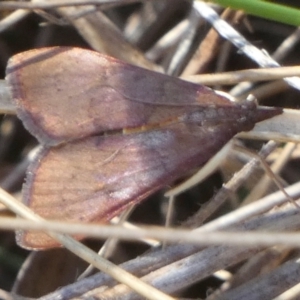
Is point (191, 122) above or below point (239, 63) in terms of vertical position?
below

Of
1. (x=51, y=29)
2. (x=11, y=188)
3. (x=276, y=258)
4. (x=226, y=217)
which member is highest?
(x=51, y=29)

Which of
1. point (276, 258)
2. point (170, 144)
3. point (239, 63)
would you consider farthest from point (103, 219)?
point (239, 63)

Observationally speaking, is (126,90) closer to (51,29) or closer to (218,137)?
(218,137)

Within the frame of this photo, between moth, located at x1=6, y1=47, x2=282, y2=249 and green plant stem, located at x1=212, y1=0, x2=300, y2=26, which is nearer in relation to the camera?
green plant stem, located at x1=212, y1=0, x2=300, y2=26

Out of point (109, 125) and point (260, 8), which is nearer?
point (260, 8)

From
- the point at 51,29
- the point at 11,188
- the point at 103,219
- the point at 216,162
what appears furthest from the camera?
the point at 51,29

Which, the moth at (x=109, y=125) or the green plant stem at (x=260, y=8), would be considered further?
the moth at (x=109, y=125)

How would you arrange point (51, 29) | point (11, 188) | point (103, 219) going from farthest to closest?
point (51, 29) < point (11, 188) < point (103, 219)

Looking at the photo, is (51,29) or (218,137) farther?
(51,29)
